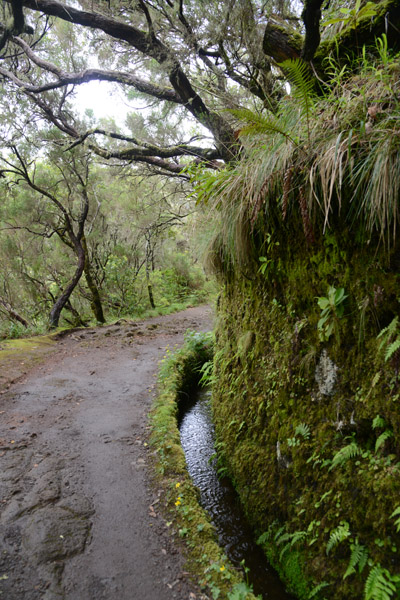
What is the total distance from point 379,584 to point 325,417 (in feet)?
3.33

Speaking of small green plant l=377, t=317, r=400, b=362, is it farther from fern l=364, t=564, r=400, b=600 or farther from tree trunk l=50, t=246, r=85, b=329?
tree trunk l=50, t=246, r=85, b=329

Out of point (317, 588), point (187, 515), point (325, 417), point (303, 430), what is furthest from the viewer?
point (187, 515)

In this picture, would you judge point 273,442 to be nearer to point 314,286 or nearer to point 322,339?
point 322,339

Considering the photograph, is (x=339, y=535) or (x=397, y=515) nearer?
(x=397, y=515)

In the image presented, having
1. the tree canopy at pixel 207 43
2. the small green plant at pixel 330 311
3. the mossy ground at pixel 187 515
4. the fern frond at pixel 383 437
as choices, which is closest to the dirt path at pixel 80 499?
the mossy ground at pixel 187 515

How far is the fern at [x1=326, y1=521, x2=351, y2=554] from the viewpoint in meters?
2.20

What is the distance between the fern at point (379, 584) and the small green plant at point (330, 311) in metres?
1.47

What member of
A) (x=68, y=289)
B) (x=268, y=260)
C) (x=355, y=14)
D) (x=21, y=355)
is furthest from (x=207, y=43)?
(x=68, y=289)

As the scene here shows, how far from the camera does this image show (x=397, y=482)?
2025mm

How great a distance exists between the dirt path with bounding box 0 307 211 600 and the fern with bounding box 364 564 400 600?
1179mm

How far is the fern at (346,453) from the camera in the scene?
230 centimetres

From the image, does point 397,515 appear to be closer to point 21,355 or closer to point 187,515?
point 187,515

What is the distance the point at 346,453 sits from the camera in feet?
7.61

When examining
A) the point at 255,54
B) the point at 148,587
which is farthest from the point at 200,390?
the point at 255,54
